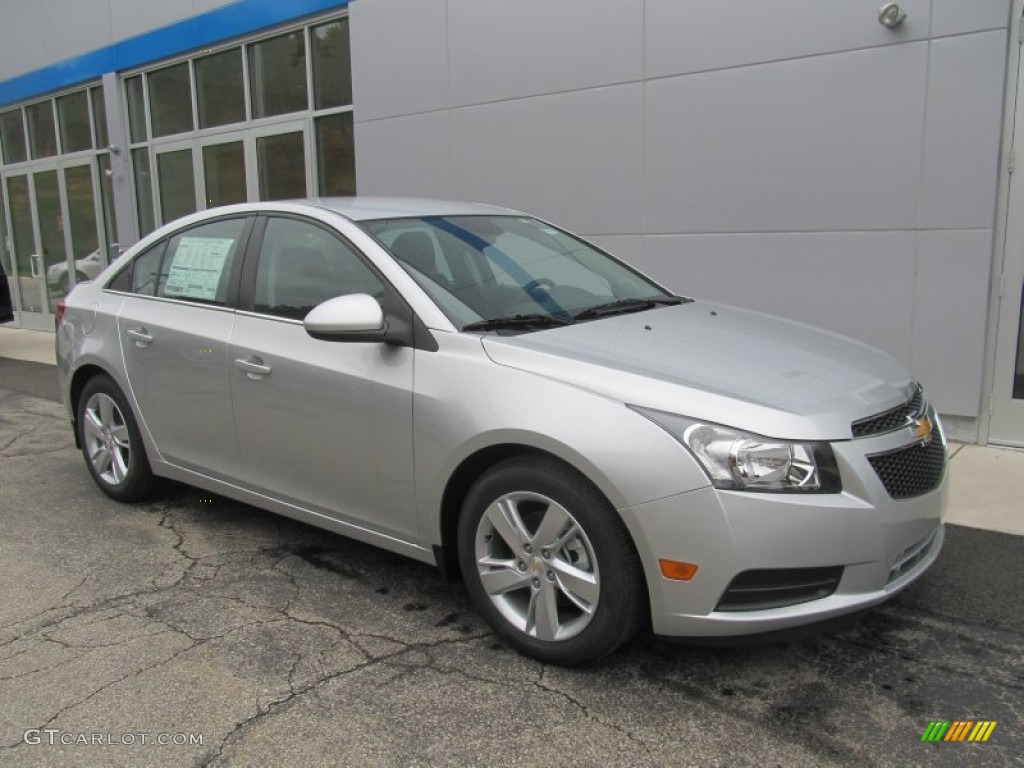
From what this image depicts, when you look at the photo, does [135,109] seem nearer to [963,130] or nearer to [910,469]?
[963,130]

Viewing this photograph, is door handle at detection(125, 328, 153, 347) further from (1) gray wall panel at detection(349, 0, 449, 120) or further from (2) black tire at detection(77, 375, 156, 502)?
(1) gray wall panel at detection(349, 0, 449, 120)

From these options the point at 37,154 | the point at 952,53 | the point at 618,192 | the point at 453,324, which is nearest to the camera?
the point at 453,324

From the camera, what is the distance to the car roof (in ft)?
12.6

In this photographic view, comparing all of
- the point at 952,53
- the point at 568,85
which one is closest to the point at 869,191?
the point at 952,53

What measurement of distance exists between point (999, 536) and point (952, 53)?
3185 millimetres

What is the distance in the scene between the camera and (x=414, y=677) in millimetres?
2967

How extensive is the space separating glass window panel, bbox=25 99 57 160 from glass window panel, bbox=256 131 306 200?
210 inches

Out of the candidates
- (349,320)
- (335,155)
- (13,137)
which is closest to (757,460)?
(349,320)

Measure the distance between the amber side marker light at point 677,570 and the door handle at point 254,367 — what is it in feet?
6.41

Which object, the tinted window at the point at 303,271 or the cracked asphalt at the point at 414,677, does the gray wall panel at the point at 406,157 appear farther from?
the cracked asphalt at the point at 414,677

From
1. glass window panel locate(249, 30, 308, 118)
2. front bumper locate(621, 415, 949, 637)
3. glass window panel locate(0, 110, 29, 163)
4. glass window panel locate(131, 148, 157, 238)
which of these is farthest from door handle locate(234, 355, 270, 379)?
glass window panel locate(0, 110, 29, 163)

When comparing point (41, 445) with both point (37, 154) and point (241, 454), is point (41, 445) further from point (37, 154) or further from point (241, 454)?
point (37, 154)

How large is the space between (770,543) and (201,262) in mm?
3126

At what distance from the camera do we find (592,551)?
2762 millimetres
